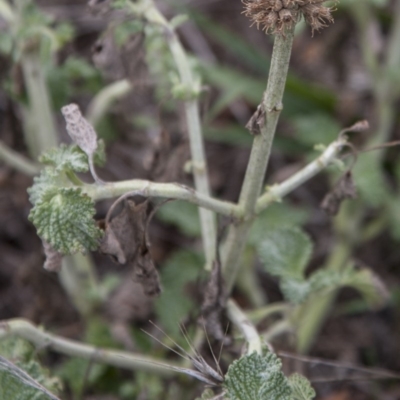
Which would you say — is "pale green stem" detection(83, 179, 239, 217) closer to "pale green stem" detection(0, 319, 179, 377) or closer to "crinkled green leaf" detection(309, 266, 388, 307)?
"pale green stem" detection(0, 319, 179, 377)

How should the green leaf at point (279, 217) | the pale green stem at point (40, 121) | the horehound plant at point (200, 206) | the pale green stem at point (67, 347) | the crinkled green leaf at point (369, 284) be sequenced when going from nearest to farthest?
the horehound plant at point (200, 206) → the pale green stem at point (67, 347) → the crinkled green leaf at point (369, 284) → the pale green stem at point (40, 121) → the green leaf at point (279, 217)

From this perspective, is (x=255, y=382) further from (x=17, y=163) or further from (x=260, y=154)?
(x=17, y=163)

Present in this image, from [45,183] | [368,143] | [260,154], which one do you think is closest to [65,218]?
[45,183]

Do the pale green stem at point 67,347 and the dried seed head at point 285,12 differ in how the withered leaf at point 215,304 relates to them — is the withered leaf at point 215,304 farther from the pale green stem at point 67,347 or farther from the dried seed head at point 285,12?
the dried seed head at point 285,12

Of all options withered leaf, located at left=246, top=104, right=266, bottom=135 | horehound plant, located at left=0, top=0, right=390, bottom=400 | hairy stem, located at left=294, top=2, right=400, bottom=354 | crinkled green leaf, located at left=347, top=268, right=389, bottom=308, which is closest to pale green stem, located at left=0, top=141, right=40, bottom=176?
horehound plant, located at left=0, top=0, right=390, bottom=400

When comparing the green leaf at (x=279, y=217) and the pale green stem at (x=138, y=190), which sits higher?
the pale green stem at (x=138, y=190)

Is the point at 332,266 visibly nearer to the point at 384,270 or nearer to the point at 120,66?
the point at 384,270

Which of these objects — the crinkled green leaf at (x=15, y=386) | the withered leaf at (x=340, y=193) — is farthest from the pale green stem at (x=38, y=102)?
the withered leaf at (x=340, y=193)

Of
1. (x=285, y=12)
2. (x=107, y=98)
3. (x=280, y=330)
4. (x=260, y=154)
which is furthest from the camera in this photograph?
(x=107, y=98)
